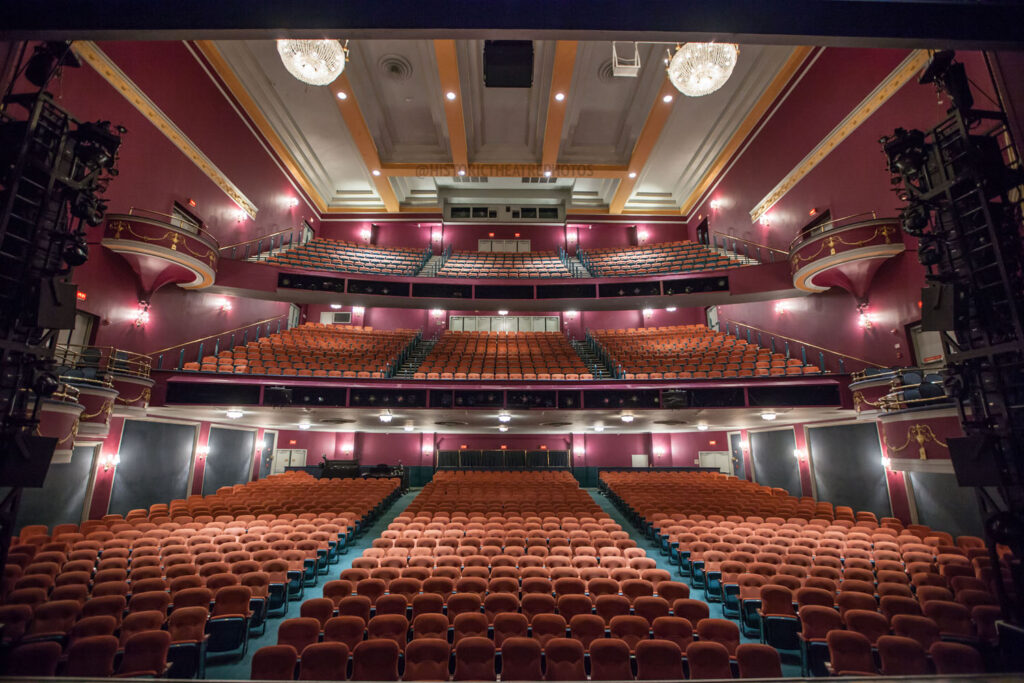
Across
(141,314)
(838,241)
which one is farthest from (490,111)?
(141,314)

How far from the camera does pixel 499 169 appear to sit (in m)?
17.0

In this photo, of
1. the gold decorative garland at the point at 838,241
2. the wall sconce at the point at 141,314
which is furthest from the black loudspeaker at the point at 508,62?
the wall sconce at the point at 141,314

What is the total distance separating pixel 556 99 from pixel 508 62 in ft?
10.4

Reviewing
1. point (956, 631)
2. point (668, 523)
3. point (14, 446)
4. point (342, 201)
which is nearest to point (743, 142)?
point (668, 523)

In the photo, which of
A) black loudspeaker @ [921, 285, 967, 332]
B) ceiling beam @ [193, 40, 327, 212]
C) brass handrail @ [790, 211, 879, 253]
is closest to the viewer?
black loudspeaker @ [921, 285, 967, 332]

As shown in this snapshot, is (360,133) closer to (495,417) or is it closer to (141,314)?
(141,314)

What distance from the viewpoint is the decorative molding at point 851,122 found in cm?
841

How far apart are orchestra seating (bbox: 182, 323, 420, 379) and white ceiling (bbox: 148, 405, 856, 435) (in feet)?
3.64

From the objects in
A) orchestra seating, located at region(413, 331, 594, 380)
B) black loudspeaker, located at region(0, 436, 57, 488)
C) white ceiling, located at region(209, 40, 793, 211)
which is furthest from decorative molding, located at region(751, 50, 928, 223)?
black loudspeaker, located at region(0, 436, 57, 488)

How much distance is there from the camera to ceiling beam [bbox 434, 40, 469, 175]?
38.5 ft

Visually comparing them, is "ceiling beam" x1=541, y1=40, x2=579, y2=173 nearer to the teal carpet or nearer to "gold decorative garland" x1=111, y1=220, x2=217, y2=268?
"gold decorative garland" x1=111, y1=220, x2=217, y2=268

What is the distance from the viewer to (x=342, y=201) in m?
→ 20.2

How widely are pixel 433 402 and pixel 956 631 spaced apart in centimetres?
1011

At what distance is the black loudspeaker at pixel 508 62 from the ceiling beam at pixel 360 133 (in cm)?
499
